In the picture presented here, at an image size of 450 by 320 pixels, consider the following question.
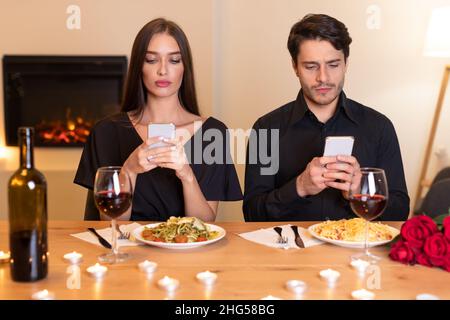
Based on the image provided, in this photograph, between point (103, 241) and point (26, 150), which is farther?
point (103, 241)

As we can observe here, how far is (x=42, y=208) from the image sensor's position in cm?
119

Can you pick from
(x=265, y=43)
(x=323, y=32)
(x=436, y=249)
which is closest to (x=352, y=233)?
(x=436, y=249)

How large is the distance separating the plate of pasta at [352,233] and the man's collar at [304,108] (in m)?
0.81

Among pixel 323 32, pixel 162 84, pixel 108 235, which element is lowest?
pixel 108 235

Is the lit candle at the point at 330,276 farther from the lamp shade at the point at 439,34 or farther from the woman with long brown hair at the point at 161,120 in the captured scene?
the lamp shade at the point at 439,34

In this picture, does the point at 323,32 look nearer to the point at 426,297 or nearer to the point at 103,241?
the point at 103,241

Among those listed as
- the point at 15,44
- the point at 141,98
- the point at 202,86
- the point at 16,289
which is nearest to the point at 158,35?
the point at 141,98

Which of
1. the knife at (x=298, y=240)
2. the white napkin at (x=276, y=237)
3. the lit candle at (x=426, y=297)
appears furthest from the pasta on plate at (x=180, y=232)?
the lit candle at (x=426, y=297)

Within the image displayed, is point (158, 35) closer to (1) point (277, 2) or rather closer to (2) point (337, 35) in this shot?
(2) point (337, 35)

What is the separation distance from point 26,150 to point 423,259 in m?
0.87

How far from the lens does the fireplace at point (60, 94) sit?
15.0 feet

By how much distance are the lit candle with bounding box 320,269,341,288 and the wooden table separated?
13 mm

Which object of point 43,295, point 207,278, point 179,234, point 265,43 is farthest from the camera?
point 265,43

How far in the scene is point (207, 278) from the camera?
47.4 inches
